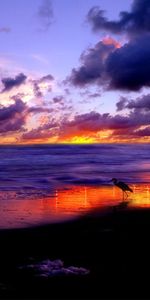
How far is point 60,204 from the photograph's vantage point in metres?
17.4

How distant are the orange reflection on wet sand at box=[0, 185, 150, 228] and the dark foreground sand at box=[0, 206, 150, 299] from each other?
3.29 feet

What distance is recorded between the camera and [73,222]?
13594mm

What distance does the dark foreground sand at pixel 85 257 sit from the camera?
779cm

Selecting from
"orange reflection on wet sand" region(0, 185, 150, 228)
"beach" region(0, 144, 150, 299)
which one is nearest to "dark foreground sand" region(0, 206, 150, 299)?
"beach" region(0, 144, 150, 299)

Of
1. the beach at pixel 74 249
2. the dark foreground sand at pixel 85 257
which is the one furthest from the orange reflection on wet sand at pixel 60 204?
the dark foreground sand at pixel 85 257

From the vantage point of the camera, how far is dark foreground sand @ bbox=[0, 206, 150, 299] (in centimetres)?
779

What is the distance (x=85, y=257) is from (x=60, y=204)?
25.2 feet

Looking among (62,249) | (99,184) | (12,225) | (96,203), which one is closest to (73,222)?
(12,225)

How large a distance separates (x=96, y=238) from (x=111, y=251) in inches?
50.6

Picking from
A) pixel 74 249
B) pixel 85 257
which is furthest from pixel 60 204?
pixel 85 257

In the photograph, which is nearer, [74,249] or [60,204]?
[74,249]

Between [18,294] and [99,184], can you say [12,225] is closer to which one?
[18,294]

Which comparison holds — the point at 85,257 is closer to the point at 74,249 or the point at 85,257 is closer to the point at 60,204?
the point at 74,249

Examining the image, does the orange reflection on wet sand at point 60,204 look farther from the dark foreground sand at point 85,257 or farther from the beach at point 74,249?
the dark foreground sand at point 85,257
